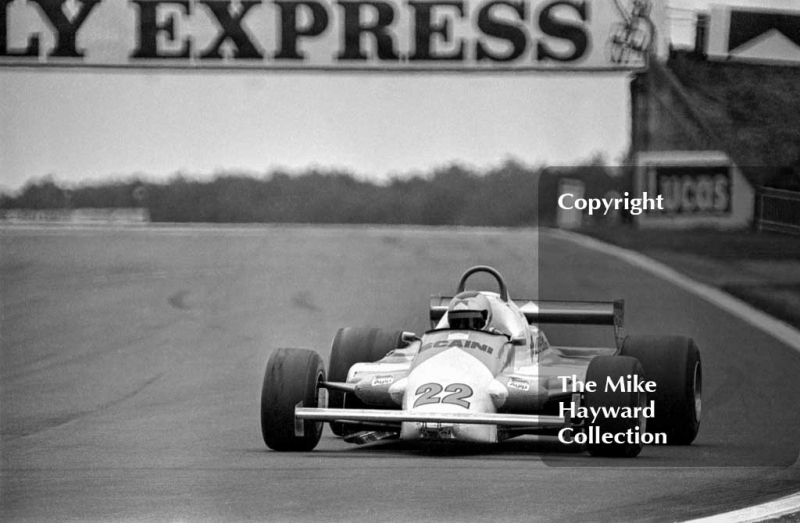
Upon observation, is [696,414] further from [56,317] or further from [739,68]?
[56,317]

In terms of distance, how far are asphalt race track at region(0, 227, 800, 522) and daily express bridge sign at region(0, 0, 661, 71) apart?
214 cm

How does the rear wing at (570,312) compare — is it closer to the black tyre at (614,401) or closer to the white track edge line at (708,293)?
the black tyre at (614,401)

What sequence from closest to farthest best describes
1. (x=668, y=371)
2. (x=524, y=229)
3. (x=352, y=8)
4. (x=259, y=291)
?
(x=352, y=8)
(x=668, y=371)
(x=259, y=291)
(x=524, y=229)

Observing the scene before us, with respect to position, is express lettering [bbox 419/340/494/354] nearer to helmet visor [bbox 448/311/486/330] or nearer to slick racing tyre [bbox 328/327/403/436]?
helmet visor [bbox 448/311/486/330]

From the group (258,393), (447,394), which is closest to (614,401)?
(447,394)

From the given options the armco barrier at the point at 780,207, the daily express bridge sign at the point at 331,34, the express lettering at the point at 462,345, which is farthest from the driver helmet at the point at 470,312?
the armco barrier at the point at 780,207

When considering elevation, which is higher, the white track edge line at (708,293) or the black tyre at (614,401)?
the black tyre at (614,401)

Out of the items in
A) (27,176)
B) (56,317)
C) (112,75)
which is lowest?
(56,317)

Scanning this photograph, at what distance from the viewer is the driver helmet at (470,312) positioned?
966cm

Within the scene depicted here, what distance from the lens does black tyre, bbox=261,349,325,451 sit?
9023 millimetres

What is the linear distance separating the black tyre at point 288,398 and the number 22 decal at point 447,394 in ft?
2.06

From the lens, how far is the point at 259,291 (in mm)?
Result: 18812

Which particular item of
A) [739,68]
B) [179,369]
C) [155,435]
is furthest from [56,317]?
[739,68]

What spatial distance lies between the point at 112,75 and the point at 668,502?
427 centimetres
